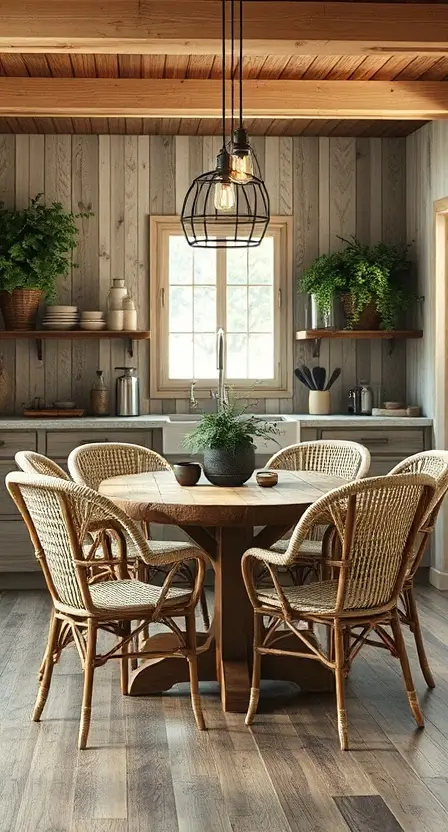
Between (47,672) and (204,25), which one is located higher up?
(204,25)

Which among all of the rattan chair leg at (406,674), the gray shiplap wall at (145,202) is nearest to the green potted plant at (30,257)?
the gray shiplap wall at (145,202)

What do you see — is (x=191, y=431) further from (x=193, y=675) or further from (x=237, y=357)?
(x=193, y=675)

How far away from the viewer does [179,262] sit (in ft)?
22.4

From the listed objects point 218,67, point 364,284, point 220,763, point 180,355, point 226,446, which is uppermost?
point 218,67

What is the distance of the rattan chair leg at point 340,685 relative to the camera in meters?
3.46

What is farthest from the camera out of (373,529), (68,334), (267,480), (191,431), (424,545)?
(68,334)

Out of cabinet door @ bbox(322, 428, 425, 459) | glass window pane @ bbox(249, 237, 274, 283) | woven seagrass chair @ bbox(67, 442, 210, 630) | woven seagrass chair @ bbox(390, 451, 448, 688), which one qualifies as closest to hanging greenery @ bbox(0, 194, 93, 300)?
glass window pane @ bbox(249, 237, 274, 283)

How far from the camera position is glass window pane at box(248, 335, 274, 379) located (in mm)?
6902

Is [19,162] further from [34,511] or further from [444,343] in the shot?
[34,511]

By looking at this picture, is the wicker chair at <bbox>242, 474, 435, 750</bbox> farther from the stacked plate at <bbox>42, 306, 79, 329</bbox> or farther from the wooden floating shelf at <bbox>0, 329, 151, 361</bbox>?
the stacked plate at <bbox>42, 306, 79, 329</bbox>

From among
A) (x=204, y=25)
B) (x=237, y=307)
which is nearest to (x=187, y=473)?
(x=204, y=25)

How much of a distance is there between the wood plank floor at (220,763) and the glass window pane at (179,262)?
3.08m

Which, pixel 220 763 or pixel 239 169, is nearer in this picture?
pixel 220 763

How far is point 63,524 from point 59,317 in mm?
3203
